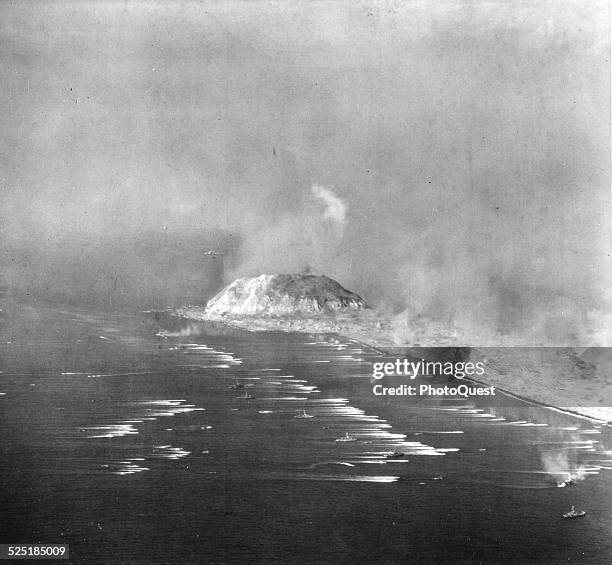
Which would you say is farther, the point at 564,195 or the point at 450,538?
the point at 564,195

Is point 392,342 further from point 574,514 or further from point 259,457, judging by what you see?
point 574,514

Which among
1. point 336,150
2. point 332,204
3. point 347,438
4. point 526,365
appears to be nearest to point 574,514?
point 526,365

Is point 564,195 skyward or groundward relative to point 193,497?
skyward

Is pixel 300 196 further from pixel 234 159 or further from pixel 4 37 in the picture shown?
pixel 4 37

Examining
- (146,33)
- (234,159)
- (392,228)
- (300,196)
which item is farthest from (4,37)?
(392,228)

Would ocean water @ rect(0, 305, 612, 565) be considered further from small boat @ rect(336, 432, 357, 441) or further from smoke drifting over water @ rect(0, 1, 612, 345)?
smoke drifting over water @ rect(0, 1, 612, 345)

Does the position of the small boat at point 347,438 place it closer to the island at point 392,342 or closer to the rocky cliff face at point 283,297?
the island at point 392,342
